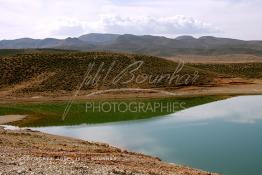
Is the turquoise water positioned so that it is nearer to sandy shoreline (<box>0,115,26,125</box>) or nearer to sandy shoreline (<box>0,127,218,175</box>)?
sandy shoreline (<box>0,127,218,175</box>)

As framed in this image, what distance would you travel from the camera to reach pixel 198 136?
41.2m

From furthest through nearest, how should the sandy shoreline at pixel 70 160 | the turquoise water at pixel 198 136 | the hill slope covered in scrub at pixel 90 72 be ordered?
the hill slope covered in scrub at pixel 90 72, the turquoise water at pixel 198 136, the sandy shoreline at pixel 70 160

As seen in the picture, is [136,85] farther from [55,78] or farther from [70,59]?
[70,59]

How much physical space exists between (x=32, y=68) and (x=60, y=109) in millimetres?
41404

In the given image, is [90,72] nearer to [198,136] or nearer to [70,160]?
[198,136]

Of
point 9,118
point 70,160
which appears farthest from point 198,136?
point 9,118

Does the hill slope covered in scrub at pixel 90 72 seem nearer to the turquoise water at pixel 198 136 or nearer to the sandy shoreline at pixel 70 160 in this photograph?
the turquoise water at pixel 198 136

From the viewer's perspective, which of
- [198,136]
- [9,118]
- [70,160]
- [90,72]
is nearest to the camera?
[70,160]

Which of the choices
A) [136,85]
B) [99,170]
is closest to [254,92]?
[136,85]

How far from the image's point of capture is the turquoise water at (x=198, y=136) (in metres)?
31.4

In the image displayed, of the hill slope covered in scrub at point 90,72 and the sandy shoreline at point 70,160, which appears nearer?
the sandy shoreline at point 70,160

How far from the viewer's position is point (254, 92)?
78438 mm

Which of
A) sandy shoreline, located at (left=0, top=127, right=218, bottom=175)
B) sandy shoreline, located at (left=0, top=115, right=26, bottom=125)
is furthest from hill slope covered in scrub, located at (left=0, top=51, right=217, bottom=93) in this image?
sandy shoreline, located at (left=0, top=127, right=218, bottom=175)

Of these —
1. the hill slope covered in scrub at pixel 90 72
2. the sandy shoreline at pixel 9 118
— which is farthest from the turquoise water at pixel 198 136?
the hill slope covered in scrub at pixel 90 72
